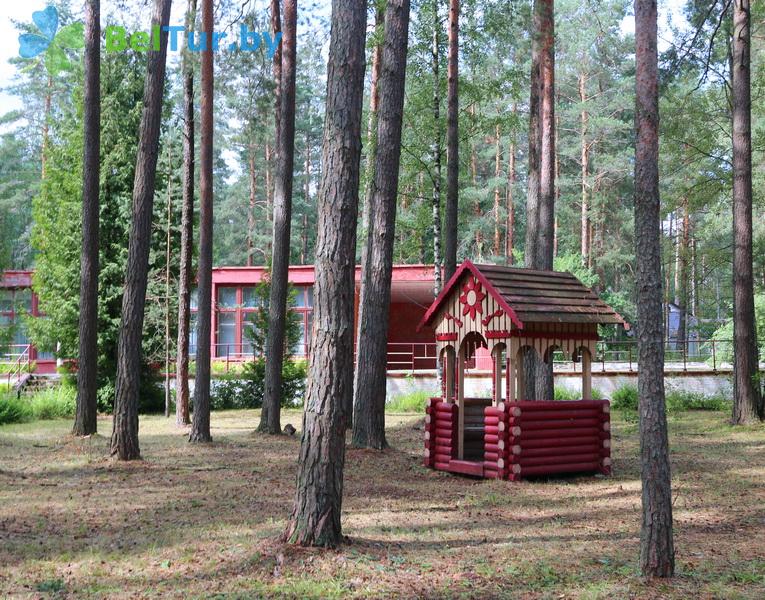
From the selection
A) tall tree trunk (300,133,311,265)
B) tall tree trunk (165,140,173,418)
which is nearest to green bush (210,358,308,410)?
tall tree trunk (165,140,173,418)

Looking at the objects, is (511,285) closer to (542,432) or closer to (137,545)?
(542,432)

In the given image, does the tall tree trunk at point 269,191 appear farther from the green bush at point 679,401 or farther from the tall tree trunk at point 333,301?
the tall tree trunk at point 333,301

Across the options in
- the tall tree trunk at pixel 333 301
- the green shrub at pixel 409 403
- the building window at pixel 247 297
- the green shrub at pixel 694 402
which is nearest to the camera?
the tall tree trunk at pixel 333 301

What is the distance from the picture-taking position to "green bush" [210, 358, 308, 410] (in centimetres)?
2438

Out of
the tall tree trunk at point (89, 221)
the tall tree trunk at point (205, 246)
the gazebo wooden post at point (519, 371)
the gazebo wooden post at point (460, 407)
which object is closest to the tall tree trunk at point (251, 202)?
the tall tree trunk at point (89, 221)

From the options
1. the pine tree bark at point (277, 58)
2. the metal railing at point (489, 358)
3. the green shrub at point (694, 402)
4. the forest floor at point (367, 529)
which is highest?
the pine tree bark at point (277, 58)

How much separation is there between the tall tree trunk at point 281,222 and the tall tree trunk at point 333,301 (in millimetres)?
9287

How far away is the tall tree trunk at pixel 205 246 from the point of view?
1530 centimetres

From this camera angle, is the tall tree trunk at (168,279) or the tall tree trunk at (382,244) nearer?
the tall tree trunk at (382,244)

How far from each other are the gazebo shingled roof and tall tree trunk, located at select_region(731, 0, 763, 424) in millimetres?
6885

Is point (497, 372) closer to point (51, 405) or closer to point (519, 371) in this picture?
point (519, 371)

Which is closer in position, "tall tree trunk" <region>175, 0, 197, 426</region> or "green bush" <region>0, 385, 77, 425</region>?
"tall tree trunk" <region>175, 0, 197, 426</region>

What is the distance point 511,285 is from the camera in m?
11.6

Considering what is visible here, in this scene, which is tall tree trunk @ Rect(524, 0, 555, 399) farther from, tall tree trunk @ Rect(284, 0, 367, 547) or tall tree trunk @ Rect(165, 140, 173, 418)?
tall tree trunk @ Rect(165, 140, 173, 418)
